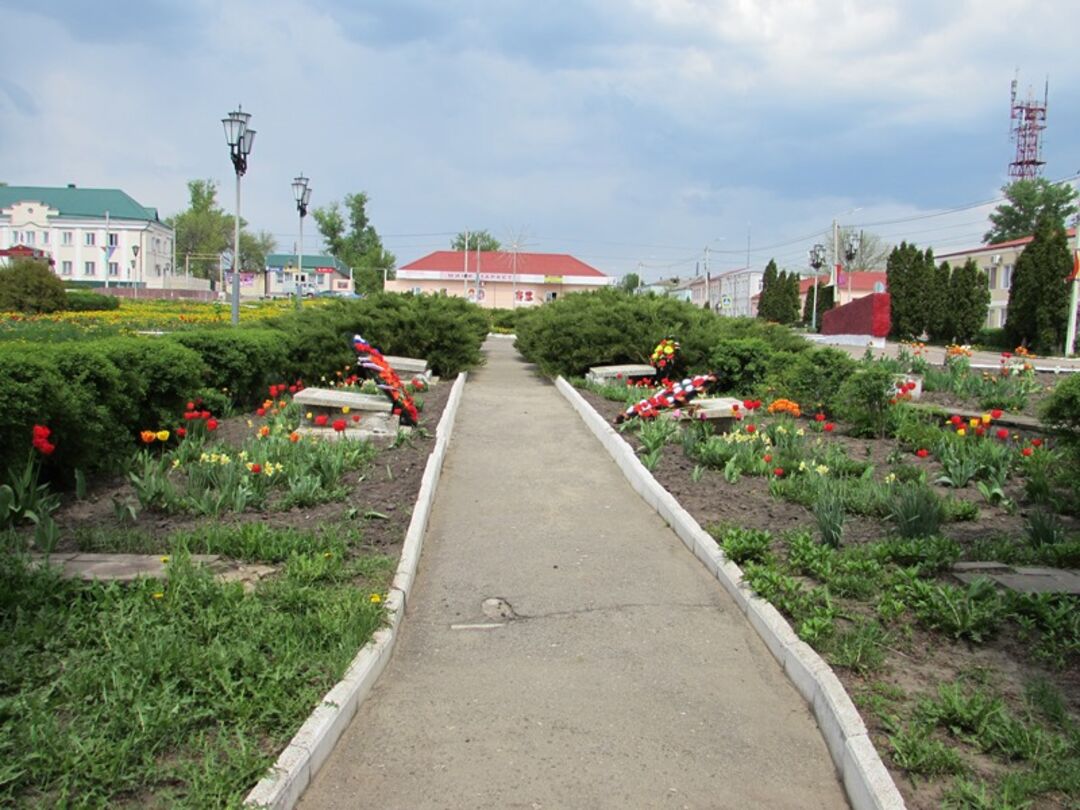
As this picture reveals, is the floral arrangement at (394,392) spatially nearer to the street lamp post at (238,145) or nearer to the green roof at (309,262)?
the street lamp post at (238,145)

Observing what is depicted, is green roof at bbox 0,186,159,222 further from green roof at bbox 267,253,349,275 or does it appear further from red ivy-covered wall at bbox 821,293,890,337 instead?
red ivy-covered wall at bbox 821,293,890,337

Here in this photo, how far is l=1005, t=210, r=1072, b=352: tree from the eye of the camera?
1358 inches

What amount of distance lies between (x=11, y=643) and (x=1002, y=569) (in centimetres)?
515

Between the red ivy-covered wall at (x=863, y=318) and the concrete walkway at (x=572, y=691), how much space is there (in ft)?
47.8

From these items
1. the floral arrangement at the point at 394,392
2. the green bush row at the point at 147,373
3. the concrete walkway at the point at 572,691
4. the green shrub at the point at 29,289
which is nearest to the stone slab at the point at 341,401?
the floral arrangement at the point at 394,392

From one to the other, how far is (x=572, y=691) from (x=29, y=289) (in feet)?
103

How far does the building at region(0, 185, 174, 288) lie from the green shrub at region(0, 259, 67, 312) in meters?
50.8

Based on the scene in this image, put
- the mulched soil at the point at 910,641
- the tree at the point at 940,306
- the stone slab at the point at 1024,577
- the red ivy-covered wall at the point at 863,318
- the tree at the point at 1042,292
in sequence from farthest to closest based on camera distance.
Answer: the tree at the point at 940,306 < the tree at the point at 1042,292 < the red ivy-covered wall at the point at 863,318 < the stone slab at the point at 1024,577 < the mulched soil at the point at 910,641

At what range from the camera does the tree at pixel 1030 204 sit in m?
73.3

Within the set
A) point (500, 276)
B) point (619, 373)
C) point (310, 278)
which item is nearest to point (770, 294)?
point (500, 276)

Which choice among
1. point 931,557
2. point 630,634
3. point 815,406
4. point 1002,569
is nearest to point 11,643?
point 630,634

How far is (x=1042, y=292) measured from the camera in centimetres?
3481

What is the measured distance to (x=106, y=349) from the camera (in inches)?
280

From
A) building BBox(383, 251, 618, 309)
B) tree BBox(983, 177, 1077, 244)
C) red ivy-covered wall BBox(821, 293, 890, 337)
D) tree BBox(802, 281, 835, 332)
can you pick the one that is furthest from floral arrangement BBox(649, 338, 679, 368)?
tree BBox(983, 177, 1077, 244)
